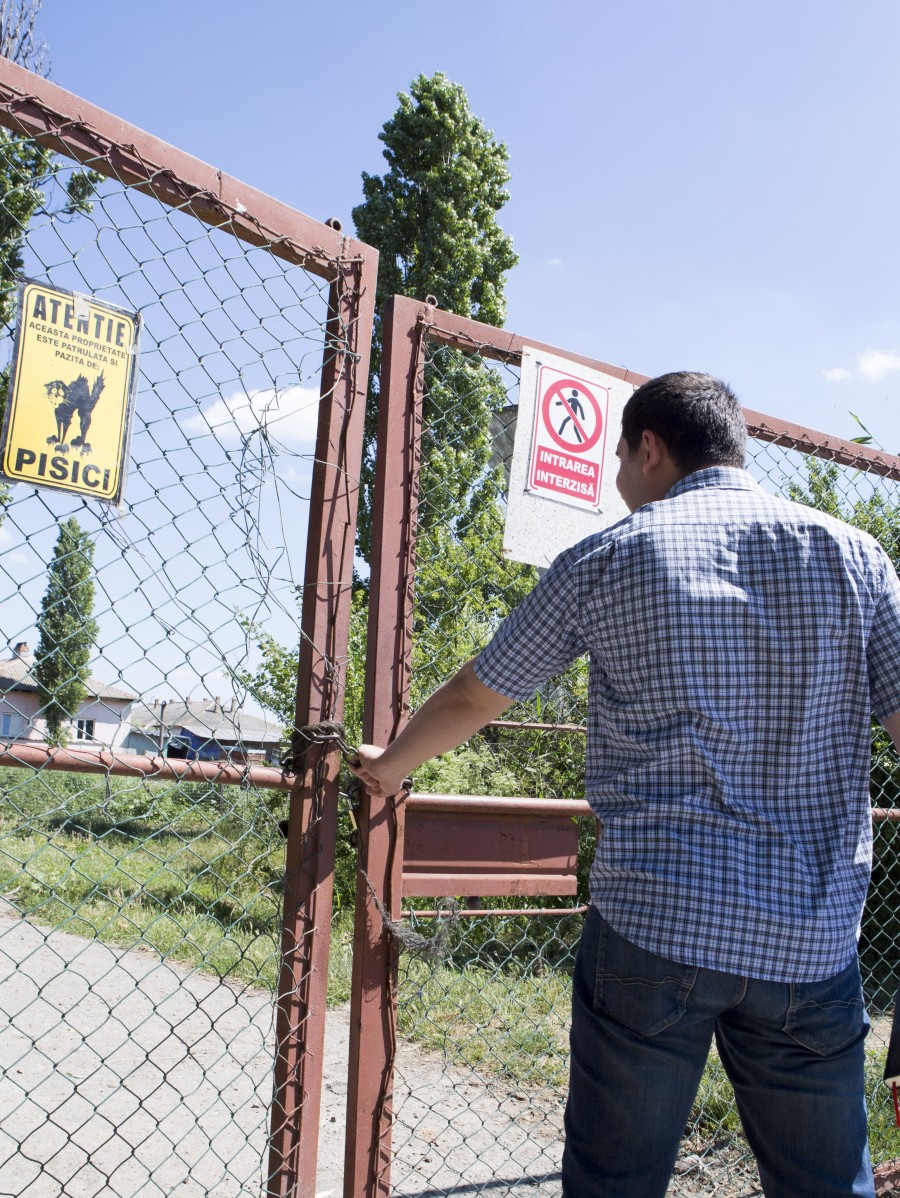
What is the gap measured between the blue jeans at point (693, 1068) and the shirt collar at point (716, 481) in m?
0.84

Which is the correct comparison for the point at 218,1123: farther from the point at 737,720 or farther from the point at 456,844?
the point at 737,720

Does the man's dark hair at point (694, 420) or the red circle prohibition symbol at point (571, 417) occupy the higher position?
the red circle prohibition symbol at point (571, 417)

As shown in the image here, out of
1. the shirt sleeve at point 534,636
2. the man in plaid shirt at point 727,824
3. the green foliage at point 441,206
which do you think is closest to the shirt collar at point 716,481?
the man in plaid shirt at point 727,824

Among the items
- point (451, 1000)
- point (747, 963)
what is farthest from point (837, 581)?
point (451, 1000)

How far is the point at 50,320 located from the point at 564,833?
1796mm

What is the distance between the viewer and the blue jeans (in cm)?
165

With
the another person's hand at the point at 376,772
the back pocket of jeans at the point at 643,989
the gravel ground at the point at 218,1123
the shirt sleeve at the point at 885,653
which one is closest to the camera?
the back pocket of jeans at the point at 643,989

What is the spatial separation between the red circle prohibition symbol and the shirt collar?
85cm

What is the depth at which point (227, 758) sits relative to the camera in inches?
83.4

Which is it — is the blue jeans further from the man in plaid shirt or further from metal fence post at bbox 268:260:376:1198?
metal fence post at bbox 268:260:376:1198

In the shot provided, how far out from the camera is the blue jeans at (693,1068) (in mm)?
1653

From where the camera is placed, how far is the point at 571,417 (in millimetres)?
2783

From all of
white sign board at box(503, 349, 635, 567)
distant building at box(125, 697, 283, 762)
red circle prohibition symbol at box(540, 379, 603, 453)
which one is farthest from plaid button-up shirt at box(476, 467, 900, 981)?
red circle prohibition symbol at box(540, 379, 603, 453)

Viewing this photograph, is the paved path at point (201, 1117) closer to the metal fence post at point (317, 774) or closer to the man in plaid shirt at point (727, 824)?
the metal fence post at point (317, 774)
